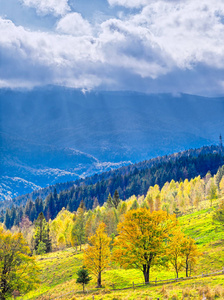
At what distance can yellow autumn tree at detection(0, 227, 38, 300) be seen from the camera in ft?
174

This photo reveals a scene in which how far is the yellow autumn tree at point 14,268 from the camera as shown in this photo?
53188 mm

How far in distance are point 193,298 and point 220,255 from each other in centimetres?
3629

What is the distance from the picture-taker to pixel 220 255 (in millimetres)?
65438

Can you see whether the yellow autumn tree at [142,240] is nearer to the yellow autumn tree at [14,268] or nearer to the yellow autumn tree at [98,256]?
the yellow autumn tree at [98,256]

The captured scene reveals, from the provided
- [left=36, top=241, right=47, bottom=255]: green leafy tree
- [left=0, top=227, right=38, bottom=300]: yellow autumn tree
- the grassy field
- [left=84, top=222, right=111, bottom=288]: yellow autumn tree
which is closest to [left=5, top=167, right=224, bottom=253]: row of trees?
[left=36, top=241, right=47, bottom=255]: green leafy tree

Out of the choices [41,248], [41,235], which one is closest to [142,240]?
[41,248]

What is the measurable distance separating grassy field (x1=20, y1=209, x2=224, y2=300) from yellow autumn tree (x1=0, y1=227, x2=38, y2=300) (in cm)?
860

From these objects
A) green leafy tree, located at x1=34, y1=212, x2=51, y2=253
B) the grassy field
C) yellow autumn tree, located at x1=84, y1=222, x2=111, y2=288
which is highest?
green leafy tree, located at x1=34, y1=212, x2=51, y2=253

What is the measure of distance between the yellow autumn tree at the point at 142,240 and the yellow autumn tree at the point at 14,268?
1634 centimetres

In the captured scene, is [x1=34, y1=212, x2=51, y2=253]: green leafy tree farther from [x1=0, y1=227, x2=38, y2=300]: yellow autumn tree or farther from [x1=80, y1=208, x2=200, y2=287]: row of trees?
[x1=80, y1=208, x2=200, y2=287]: row of trees

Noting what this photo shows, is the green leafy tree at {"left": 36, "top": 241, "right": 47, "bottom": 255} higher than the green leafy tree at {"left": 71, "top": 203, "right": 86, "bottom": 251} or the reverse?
the reverse

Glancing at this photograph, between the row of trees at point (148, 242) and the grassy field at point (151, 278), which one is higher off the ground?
the row of trees at point (148, 242)

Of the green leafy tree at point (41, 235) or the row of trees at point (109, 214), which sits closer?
the row of trees at point (109, 214)

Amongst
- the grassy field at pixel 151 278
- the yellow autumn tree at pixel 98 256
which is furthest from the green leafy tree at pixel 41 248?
the yellow autumn tree at pixel 98 256
